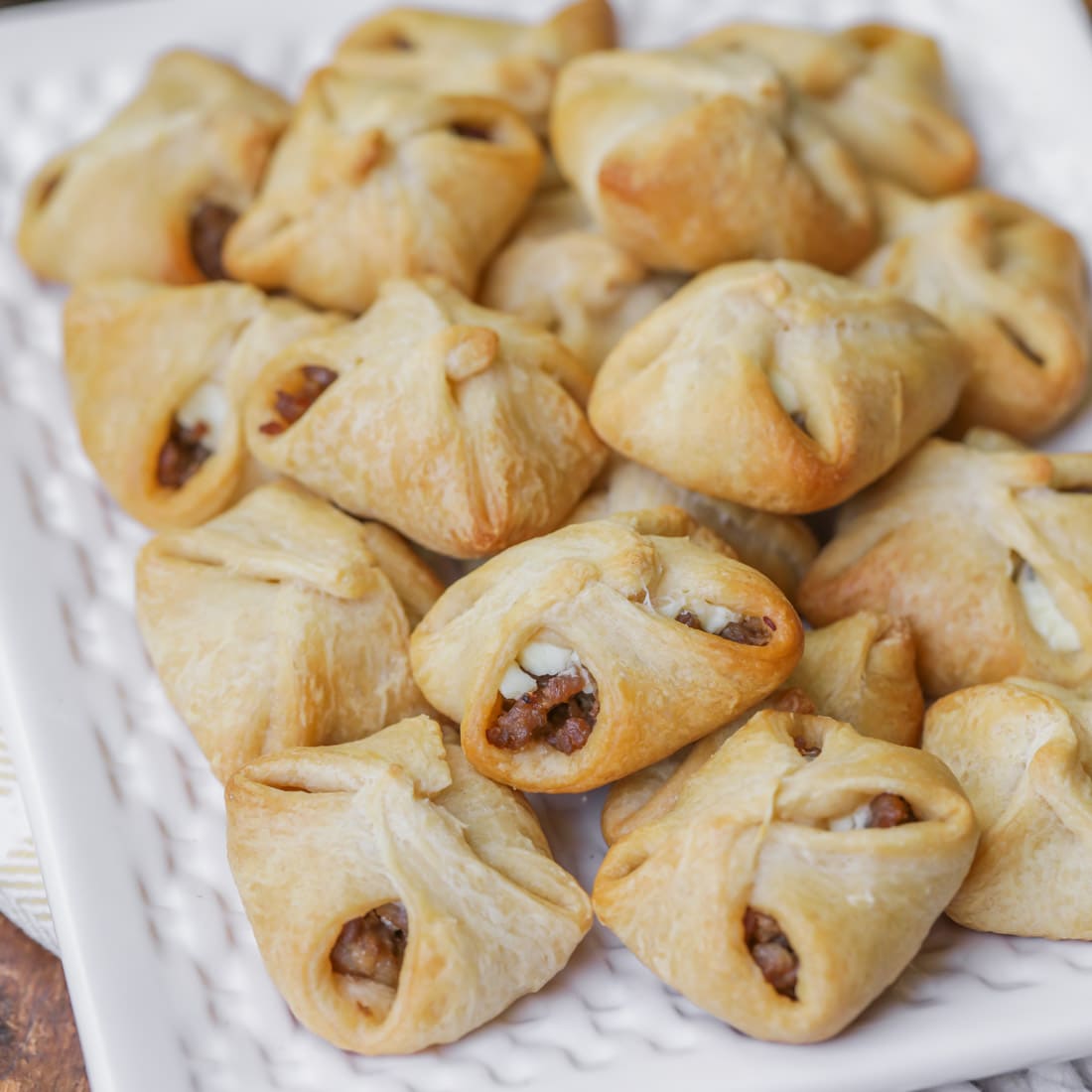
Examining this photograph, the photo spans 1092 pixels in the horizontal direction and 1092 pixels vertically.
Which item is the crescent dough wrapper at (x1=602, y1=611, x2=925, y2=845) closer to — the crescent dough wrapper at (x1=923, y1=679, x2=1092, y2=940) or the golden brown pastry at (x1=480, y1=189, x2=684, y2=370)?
Answer: the crescent dough wrapper at (x1=923, y1=679, x2=1092, y2=940)

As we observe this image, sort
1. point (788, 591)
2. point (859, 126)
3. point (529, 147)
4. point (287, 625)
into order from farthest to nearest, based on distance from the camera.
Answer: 1. point (859, 126)
2. point (529, 147)
3. point (788, 591)
4. point (287, 625)

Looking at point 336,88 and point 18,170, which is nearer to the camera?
point 336,88

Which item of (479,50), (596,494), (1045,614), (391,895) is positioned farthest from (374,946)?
(479,50)

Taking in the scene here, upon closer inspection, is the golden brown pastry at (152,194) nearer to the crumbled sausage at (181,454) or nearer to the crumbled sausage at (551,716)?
the crumbled sausage at (181,454)

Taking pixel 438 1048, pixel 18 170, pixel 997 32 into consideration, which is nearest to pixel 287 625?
pixel 438 1048

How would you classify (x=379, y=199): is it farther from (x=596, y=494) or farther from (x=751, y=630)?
(x=751, y=630)

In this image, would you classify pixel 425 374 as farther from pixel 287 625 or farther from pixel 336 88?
pixel 336 88

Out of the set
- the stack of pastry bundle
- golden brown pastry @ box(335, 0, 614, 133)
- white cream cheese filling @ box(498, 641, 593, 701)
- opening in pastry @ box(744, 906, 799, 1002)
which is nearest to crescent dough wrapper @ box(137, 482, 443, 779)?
the stack of pastry bundle
